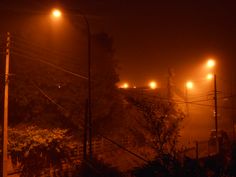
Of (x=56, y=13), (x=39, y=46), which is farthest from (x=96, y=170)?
(x=56, y=13)

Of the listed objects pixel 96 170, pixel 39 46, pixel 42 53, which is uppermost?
pixel 39 46

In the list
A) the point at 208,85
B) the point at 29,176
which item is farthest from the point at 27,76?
the point at 208,85

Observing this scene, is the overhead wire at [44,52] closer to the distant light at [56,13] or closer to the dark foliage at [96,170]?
the distant light at [56,13]

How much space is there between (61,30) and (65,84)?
435 cm

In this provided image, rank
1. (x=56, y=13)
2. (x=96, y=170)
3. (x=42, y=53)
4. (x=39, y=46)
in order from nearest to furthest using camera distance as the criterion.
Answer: (x=56, y=13) < (x=96, y=170) < (x=39, y=46) < (x=42, y=53)

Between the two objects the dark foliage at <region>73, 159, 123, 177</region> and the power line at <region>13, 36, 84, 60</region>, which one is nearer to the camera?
the dark foliage at <region>73, 159, 123, 177</region>

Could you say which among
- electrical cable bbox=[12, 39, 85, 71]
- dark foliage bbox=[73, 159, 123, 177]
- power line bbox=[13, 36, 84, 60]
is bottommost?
dark foliage bbox=[73, 159, 123, 177]

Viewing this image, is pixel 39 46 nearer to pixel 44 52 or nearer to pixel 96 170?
pixel 44 52

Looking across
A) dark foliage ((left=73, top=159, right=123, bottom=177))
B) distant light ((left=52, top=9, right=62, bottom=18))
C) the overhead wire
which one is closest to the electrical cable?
the overhead wire

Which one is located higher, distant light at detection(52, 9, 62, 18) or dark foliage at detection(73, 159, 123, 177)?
distant light at detection(52, 9, 62, 18)

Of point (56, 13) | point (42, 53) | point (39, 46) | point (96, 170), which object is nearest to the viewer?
point (56, 13)

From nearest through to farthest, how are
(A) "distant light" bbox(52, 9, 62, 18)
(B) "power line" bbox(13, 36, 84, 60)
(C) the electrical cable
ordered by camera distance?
(A) "distant light" bbox(52, 9, 62, 18), (C) the electrical cable, (B) "power line" bbox(13, 36, 84, 60)

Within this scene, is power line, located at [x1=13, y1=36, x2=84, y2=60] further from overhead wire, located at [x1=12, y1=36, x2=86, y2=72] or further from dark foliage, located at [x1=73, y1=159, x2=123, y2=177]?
dark foliage, located at [x1=73, y1=159, x2=123, y2=177]

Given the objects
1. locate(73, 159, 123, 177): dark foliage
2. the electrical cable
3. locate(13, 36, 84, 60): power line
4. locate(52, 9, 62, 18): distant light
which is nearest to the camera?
locate(52, 9, 62, 18): distant light
